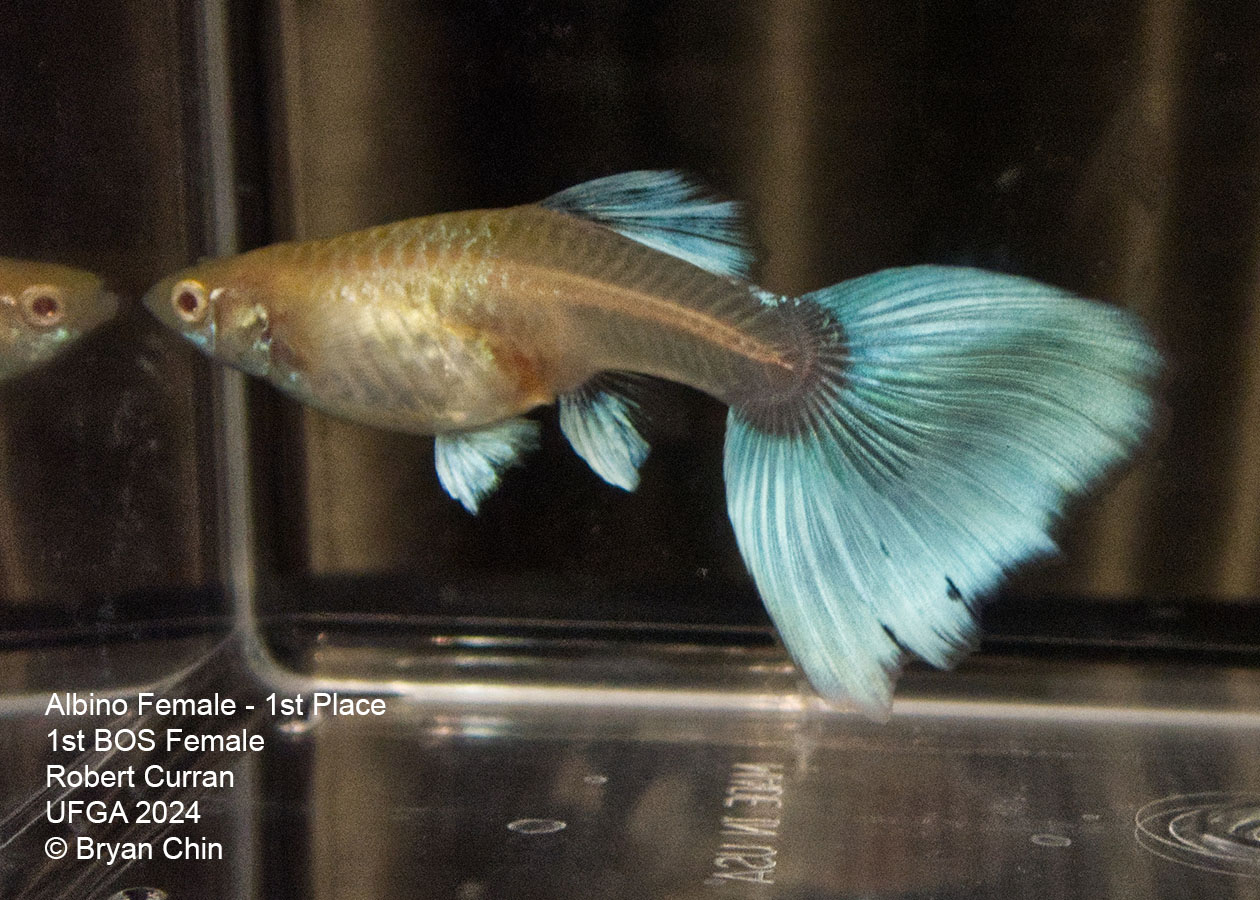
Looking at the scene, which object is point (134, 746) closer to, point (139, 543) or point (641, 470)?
point (139, 543)

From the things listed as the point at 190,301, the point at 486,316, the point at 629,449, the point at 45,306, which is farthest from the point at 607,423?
the point at 45,306

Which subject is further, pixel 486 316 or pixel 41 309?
pixel 41 309

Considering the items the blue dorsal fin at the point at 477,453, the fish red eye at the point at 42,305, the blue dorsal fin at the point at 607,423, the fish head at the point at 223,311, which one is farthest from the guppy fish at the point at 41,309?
the blue dorsal fin at the point at 607,423

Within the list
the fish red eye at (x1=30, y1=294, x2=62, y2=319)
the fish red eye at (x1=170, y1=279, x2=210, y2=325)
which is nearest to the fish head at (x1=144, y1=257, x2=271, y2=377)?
the fish red eye at (x1=170, y1=279, x2=210, y2=325)

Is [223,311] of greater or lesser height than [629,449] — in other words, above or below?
above

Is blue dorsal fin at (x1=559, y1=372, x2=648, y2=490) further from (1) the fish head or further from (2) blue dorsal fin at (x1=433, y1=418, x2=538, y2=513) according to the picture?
(1) the fish head

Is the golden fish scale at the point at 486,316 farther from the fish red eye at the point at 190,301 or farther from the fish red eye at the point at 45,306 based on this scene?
the fish red eye at the point at 45,306

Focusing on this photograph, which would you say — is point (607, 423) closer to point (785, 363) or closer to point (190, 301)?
point (785, 363)
